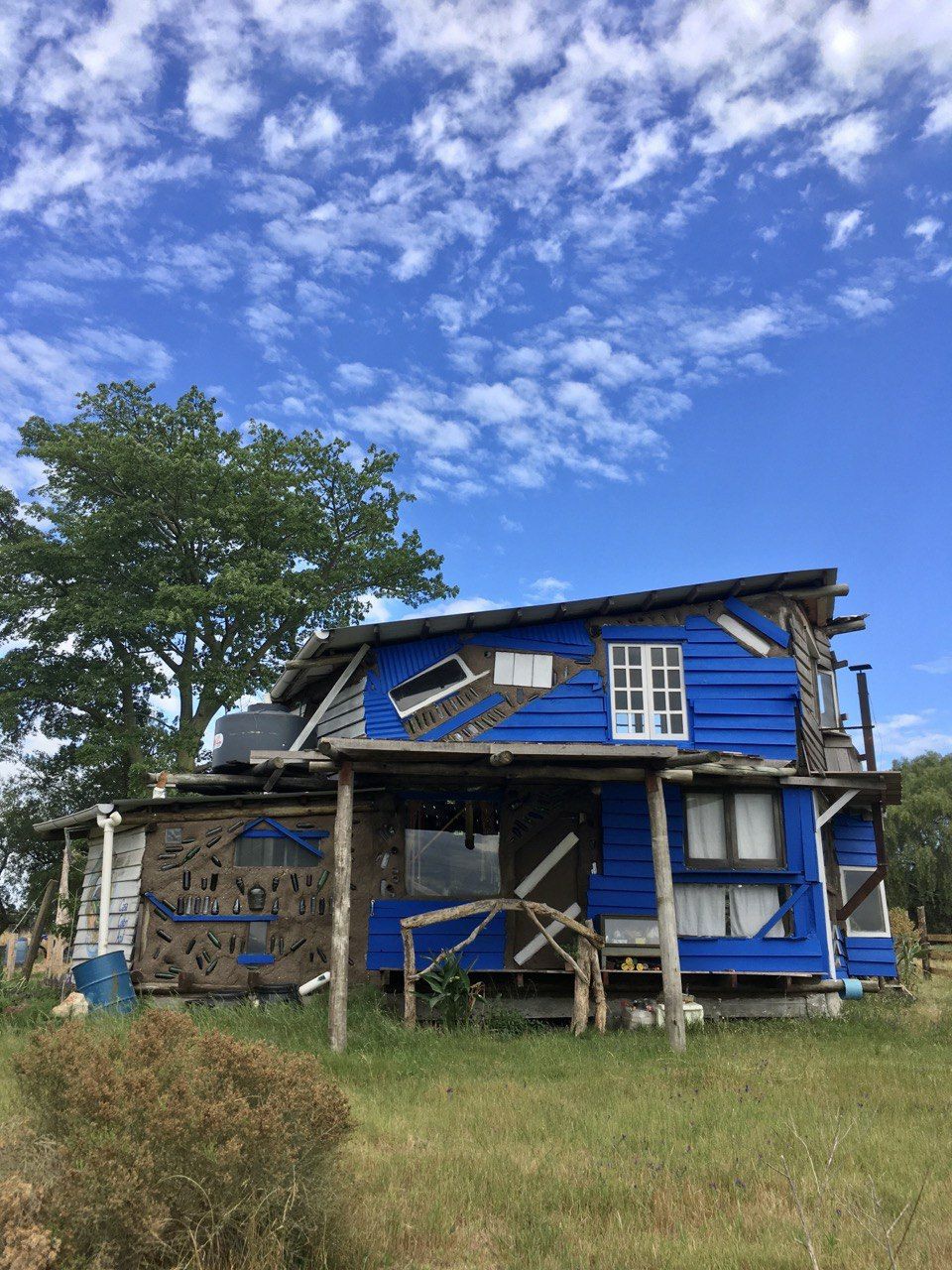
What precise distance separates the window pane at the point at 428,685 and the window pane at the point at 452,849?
158 centimetres

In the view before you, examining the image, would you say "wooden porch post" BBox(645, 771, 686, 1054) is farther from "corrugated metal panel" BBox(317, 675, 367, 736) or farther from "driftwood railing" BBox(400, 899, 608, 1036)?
"corrugated metal panel" BBox(317, 675, 367, 736)

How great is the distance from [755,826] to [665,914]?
3615 millimetres

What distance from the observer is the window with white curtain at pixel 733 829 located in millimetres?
15805

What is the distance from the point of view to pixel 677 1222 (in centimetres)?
579

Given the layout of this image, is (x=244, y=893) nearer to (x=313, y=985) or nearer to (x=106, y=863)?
(x=313, y=985)

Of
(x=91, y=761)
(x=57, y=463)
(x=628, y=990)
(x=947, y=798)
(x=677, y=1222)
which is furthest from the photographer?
(x=947, y=798)

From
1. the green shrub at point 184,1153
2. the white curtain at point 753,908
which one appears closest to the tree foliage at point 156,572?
the white curtain at point 753,908

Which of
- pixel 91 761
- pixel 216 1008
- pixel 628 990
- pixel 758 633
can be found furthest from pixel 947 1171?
pixel 91 761

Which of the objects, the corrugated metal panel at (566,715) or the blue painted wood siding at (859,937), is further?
the blue painted wood siding at (859,937)

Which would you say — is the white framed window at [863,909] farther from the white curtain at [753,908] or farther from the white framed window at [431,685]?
the white framed window at [431,685]

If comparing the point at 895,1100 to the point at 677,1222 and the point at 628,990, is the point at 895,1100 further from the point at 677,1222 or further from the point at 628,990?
the point at 628,990

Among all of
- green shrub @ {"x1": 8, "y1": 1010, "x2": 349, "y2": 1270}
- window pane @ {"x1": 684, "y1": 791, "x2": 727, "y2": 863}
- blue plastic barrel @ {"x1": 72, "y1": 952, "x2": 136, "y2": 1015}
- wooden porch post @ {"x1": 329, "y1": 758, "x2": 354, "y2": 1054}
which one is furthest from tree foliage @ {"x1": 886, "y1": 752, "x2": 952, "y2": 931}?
green shrub @ {"x1": 8, "y1": 1010, "x2": 349, "y2": 1270}

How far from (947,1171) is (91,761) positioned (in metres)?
22.5

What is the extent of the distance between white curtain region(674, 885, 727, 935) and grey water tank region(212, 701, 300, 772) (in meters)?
6.86
